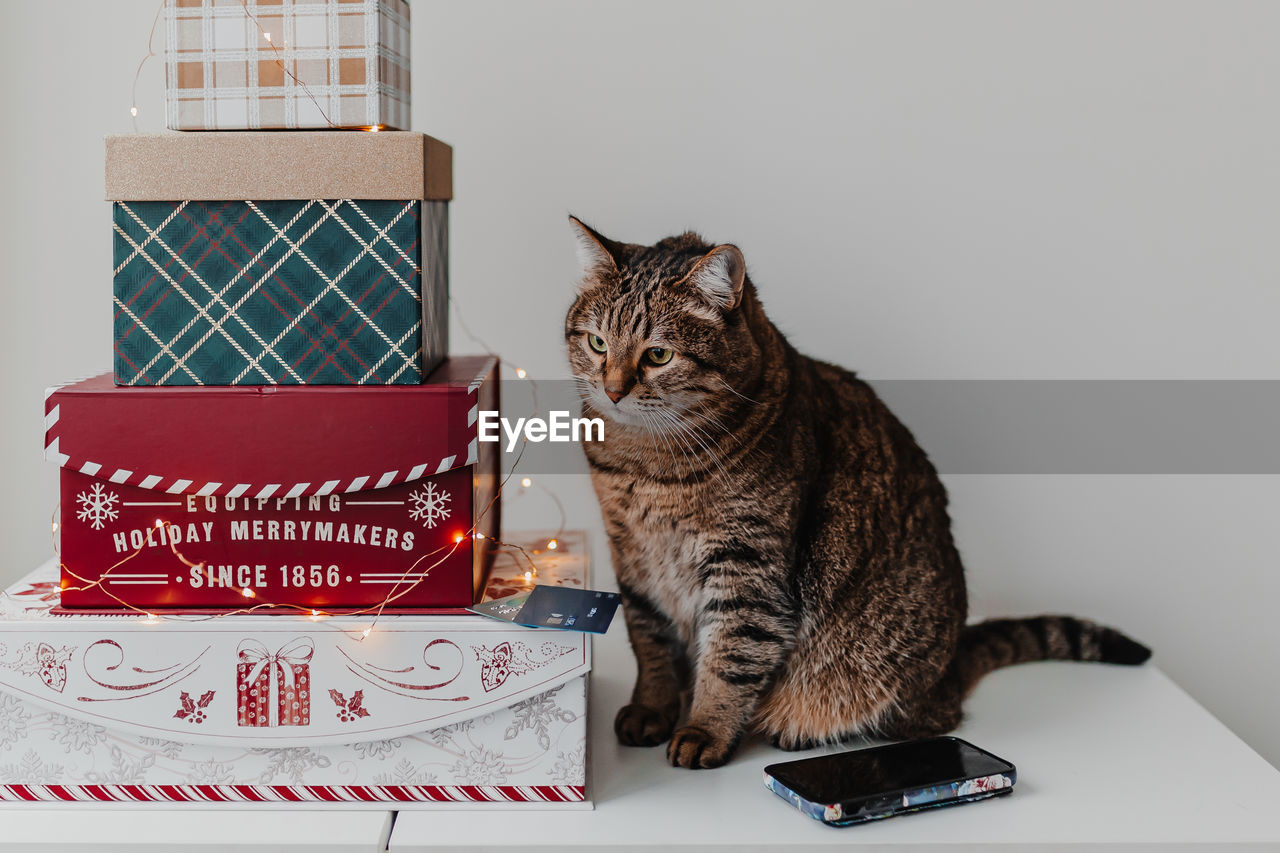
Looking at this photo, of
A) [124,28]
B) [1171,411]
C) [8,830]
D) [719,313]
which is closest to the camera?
[8,830]

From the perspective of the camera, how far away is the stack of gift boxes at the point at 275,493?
3.04 feet

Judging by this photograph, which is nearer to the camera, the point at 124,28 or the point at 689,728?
the point at 689,728

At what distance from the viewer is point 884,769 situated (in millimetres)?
1009

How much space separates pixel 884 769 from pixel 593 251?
0.60 metres

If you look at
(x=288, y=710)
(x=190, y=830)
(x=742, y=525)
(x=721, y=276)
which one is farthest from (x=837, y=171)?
(x=190, y=830)

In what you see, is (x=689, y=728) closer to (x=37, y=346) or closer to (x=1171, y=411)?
(x=1171, y=411)

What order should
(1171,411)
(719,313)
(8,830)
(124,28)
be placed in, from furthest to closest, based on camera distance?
(1171,411) < (124,28) < (719,313) < (8,830)

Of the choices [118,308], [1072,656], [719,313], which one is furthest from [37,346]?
[1072,656]

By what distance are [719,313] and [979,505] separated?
67 cm

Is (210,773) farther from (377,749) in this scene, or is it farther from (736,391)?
(736,391)

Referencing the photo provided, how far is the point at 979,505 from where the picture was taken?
1506 millimetres

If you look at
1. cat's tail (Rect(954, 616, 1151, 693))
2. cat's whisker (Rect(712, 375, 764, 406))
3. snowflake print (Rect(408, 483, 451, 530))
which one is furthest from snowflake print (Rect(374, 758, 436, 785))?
cat's tail (Rect(954, 616, 1151, 693))

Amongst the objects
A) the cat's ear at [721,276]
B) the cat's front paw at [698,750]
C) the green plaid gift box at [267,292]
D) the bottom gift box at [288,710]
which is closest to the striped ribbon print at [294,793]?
the bottom gift box at [288,710]

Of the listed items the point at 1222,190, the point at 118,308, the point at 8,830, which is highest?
the point at 1222,190
